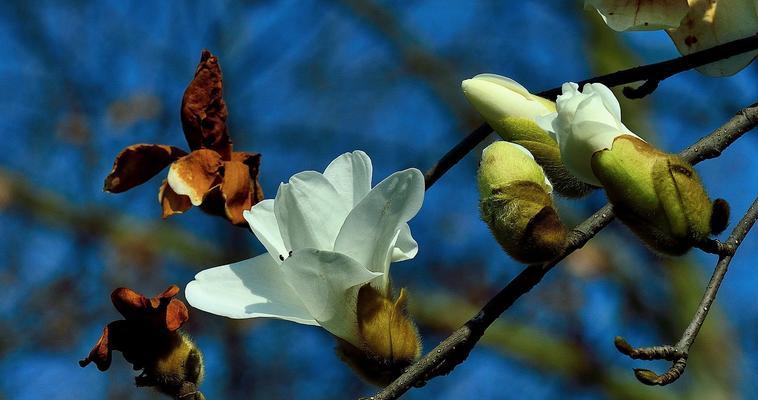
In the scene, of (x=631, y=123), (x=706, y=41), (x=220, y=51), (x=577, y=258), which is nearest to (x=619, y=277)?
(x=577, y=258)

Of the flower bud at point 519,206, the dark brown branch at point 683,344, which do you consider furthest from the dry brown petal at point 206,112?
the dark brown branch at point 683,344

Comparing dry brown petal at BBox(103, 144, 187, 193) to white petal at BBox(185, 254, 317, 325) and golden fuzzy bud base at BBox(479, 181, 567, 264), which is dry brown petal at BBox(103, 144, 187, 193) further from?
golden fuzzy bud base at BBox(479, 181, 567, 264)

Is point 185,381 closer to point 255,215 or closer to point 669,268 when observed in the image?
point 255,215

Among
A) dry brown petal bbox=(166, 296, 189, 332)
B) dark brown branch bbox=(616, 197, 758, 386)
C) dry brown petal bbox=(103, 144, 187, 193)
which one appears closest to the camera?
dark brown branch bbox=(616, 197, 758, 386)

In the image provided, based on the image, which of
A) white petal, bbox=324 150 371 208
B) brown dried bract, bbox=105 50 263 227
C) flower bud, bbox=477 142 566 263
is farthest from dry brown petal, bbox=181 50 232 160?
flower bud, bbox=477 142 566 263

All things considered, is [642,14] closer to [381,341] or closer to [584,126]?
[584,126]

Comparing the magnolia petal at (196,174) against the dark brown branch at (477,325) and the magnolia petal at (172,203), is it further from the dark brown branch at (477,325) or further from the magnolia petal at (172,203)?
the dark brown branch at (477,325)

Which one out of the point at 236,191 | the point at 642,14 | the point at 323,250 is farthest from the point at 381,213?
the point at 642,14
